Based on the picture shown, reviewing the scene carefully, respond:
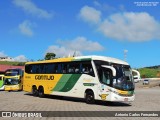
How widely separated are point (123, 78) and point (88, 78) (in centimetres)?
266

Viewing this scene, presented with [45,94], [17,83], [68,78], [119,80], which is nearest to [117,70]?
[119,80]

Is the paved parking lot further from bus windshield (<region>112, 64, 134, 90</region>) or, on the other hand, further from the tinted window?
the tinted window

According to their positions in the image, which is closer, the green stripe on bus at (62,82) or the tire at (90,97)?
the tire at (90,97)

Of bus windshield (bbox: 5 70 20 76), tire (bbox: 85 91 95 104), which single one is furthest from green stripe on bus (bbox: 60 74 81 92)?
bus windshield (bbox: 5 70 20 76)

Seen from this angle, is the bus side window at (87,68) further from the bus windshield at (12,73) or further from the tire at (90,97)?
the bus windshield at (12,73)

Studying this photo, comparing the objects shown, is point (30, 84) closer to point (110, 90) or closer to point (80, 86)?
point (80, 86)

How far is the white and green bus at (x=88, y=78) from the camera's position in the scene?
22.9m

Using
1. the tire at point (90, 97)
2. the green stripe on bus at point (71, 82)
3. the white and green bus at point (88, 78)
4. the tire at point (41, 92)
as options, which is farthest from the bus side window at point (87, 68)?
the tire at point (41, 92)

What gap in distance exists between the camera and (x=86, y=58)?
2511 cm

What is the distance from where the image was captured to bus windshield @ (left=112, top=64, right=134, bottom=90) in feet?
74.7

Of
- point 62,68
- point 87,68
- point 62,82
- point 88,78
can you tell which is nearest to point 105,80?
point 88,78

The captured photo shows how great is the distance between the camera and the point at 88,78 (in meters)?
24.7

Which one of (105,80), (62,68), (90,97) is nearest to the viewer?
(105,80)

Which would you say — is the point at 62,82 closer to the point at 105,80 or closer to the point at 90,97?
the point at 90,97
